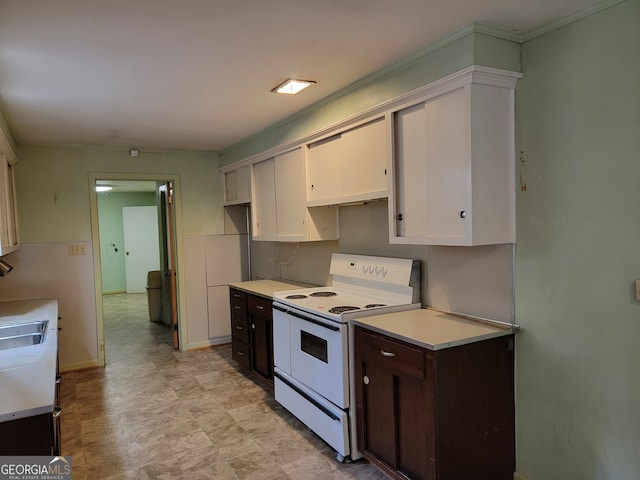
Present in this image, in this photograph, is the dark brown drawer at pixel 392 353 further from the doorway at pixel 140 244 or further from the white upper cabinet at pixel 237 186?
the doorway at pixel 140 244

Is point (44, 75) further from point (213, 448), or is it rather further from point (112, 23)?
point (213, 448)

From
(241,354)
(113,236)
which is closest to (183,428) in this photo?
(241,354)

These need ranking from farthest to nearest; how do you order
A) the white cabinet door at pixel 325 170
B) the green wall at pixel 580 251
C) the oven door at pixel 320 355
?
the white cabinet door at pixel 325 170 < the oven door at pixel 320 355 < the green wall at pixel 580 251

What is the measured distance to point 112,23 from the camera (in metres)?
1.90

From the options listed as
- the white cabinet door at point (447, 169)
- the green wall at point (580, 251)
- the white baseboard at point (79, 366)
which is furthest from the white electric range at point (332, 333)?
the white baseboard at point (79, 366)

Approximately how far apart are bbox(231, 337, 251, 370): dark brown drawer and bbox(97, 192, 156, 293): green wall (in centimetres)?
649

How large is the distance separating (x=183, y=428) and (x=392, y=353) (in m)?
1.82

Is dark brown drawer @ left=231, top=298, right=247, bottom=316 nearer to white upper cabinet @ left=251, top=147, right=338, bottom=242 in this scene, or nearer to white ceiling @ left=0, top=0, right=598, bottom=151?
white upper cabinet @ left=251, top=147, right=338, bottom=242

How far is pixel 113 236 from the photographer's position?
9.70 metres

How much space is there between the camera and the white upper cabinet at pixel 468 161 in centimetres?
209

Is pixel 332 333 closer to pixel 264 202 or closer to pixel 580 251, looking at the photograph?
pixel 580 251

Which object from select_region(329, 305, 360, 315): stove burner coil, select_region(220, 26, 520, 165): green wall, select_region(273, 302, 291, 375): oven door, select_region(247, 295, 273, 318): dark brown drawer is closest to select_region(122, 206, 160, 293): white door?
select_region(247, 295, 273, 318): dark brown drawer

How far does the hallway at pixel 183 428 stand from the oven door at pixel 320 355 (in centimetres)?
41

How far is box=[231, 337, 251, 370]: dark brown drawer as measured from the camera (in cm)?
→ 403
